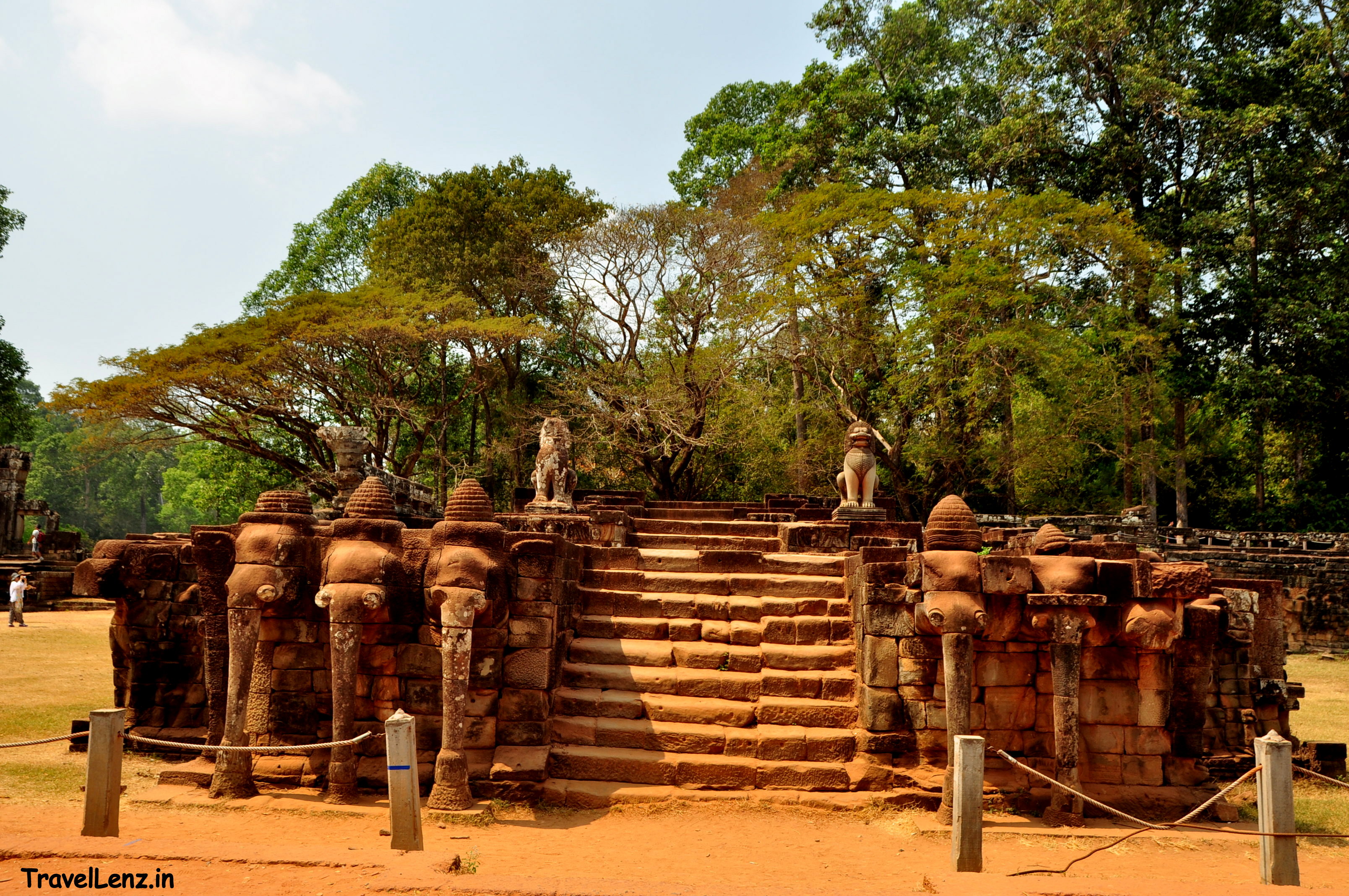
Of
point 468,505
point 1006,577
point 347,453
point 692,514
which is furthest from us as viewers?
point 692,514

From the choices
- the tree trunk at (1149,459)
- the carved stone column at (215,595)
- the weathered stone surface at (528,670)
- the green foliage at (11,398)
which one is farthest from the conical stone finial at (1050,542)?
the green foliage at (11,398)

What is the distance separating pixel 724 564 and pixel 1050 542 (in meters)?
3.28

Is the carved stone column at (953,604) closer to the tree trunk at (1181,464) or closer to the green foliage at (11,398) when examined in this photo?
the tree trunk at (1181,464)

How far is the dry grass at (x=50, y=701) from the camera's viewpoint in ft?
21.5

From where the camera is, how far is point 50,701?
916 centimetres

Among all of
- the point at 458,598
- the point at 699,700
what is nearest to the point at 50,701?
the point at 458,598

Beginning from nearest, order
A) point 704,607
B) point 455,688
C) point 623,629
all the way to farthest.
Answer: point 455,688, point 623,629, point 704,607

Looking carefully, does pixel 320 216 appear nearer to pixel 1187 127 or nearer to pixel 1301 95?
pixel 1187 127

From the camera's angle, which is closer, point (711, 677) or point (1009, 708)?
point (1009, 708)

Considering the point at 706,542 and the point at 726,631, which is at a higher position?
the point at 706,542

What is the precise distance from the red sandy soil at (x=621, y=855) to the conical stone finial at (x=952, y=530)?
197 cm

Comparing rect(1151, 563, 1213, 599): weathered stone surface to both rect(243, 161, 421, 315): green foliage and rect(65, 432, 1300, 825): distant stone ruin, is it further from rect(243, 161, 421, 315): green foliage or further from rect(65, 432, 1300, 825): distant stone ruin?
rect(243, 161, 421, 315): green foliage

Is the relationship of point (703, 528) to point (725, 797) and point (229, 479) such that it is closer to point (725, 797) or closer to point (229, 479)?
point (725, 797)

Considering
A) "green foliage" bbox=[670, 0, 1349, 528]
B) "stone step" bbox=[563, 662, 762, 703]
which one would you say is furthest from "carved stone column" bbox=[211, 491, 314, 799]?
"green foliage" bbox=[670, 0, 1349, 528]
